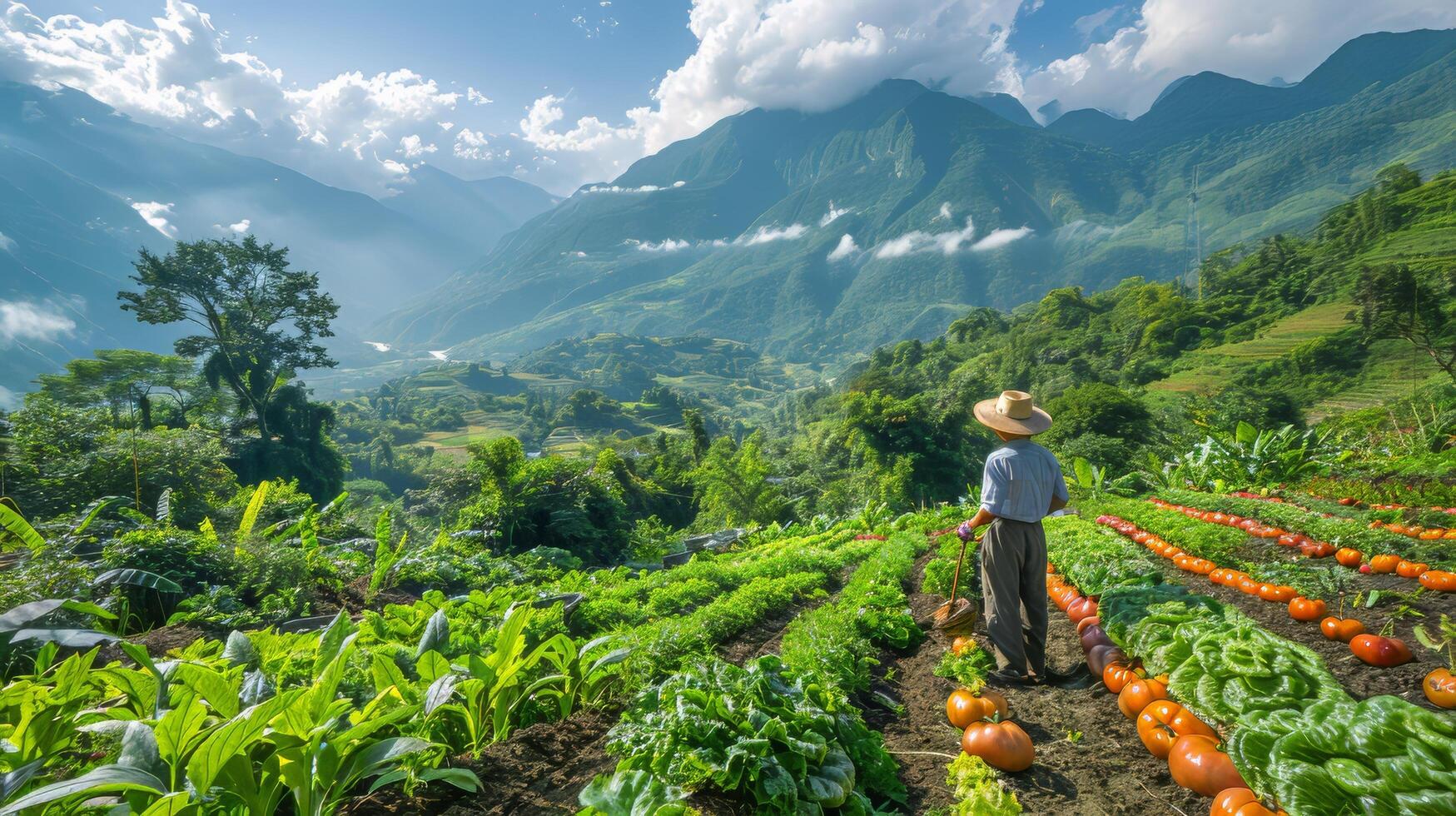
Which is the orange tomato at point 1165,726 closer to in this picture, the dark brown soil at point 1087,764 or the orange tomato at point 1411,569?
the dark brown soil at point 1087,764

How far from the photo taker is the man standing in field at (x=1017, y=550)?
4340mm

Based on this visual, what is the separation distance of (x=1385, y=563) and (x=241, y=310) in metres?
42.7

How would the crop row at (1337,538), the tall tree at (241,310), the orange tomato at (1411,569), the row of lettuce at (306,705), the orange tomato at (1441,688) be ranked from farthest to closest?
the tall tree at (241,310)
the crop row at (1337,538)
the orange tomato at (1411,569)
the orange tomato at (1441,688)
the row of lettuce at (306,705)

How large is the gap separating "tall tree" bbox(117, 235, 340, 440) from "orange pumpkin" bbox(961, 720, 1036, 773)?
36.5 m

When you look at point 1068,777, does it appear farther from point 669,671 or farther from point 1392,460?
point 1392,460

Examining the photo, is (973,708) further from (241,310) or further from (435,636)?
(241,310)

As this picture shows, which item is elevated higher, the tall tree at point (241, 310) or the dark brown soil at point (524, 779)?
the tall tree at point (241, 310)

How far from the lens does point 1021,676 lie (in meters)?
4.40

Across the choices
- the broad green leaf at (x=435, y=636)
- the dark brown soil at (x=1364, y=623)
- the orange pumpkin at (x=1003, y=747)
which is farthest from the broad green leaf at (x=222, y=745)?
the dark brown soil at (x=1364, y=623)

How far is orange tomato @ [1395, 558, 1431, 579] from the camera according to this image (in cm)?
488

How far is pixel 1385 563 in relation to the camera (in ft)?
16.8

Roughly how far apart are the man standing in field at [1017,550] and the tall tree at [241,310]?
3592cm

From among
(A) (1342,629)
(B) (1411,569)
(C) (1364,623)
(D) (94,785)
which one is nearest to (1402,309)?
(B) (1411,569)

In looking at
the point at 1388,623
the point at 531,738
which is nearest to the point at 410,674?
the point at 531,738
